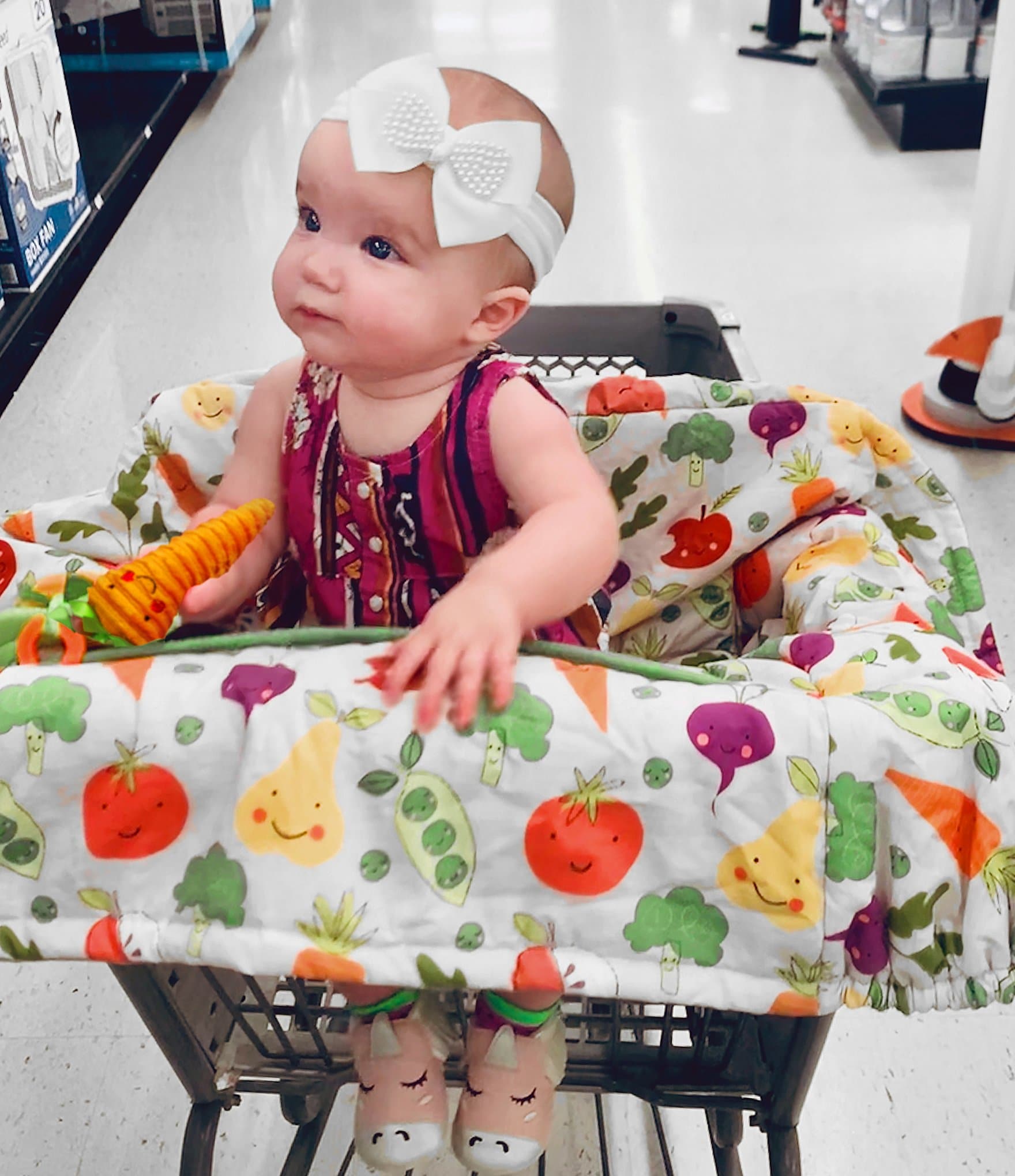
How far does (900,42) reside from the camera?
285 centimetres

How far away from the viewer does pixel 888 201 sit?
8.77 feet

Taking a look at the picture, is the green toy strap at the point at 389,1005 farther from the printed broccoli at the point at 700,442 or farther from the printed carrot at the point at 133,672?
the printed broccoli at the point at 700,442

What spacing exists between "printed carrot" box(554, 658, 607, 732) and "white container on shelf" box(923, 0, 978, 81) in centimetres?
277

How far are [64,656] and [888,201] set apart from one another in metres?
2.50

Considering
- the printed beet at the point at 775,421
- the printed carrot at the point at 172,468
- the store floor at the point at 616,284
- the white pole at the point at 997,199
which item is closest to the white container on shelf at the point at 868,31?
the store floor at the point at 616,284

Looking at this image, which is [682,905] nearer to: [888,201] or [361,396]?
[361,396]

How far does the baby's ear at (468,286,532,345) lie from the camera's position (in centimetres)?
68

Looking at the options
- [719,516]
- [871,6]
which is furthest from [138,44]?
[719,516]

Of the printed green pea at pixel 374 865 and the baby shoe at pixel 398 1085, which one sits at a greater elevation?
the printed green pea at pixel 374 865

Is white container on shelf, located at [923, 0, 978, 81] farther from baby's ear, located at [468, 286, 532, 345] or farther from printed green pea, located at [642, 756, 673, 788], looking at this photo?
printed green pea, located at [642, 756, 673, 788]

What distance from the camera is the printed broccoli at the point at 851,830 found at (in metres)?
0.53

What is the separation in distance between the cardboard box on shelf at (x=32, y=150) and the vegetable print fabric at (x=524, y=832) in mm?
1785

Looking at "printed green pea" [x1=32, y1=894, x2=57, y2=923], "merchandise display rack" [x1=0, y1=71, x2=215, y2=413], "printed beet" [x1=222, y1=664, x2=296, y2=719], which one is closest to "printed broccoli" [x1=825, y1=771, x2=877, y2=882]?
"printed beet" [x1=222, y1=664, x2=296, y2=719]

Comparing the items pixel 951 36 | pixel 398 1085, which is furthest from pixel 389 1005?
pixel 951 36
